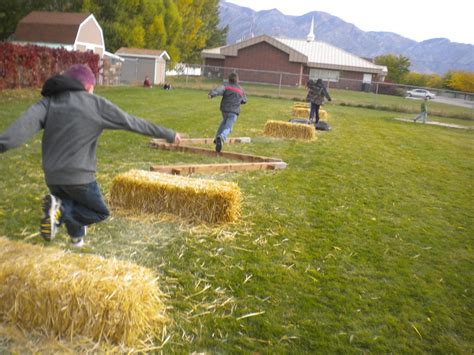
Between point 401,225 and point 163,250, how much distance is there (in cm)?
375

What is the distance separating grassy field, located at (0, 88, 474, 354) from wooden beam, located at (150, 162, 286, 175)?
19 centimetres

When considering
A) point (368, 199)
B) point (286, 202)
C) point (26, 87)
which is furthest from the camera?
point (26, 87)

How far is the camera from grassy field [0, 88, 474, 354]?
3871mm

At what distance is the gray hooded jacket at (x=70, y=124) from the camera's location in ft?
12.9

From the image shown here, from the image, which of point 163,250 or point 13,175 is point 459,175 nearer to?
point 163,250

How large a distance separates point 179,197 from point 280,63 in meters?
52.4

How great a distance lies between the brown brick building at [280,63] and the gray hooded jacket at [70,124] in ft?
147

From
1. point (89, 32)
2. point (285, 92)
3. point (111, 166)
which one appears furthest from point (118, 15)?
point (111, 166)

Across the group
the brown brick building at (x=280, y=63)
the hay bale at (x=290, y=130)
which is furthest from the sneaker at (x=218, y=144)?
the brown brick building at (x=280, y=63)

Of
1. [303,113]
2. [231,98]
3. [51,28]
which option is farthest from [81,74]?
[51,28]

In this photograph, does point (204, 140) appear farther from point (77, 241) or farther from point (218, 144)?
point (77, 241)

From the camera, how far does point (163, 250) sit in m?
5.29

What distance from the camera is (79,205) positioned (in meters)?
4.57

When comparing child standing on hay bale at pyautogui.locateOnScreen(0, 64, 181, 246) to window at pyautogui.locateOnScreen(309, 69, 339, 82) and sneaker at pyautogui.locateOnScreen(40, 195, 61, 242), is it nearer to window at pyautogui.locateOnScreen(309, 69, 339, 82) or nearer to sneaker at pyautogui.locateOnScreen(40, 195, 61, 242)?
sneaker at pyautogui.locateOnScreen(40, 195, 61, 242)
